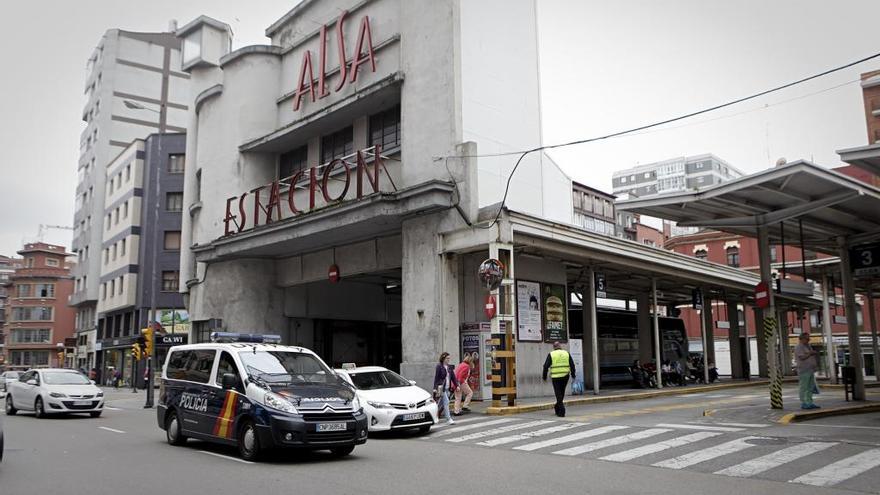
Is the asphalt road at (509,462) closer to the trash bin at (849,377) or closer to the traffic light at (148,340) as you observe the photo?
the trash bin at (849,377)

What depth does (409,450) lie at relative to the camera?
1286cm

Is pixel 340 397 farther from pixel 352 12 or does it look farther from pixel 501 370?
pixel 352 12

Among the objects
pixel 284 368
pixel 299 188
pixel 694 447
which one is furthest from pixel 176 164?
pixel 694 447

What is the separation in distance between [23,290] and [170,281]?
136 feet

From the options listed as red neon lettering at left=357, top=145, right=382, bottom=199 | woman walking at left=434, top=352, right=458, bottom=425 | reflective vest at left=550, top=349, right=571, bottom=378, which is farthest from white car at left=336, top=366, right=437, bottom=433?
red neon lettering at left=357, top=145, right=382, bottom=199

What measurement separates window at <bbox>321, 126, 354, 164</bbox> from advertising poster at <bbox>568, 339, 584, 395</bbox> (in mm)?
11171

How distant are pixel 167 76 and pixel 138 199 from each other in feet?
61.4

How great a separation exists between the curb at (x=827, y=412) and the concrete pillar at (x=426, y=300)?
31.8 ft

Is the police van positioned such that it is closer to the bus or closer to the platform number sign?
the platform number sign

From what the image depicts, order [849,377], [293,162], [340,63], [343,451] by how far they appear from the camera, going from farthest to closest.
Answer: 1. [293,162]
2. [340,63]
3. [849,377]
4. [343,451]

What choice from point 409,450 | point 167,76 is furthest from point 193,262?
point 167,76

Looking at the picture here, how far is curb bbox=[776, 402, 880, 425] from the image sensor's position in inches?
602

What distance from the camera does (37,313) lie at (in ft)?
274

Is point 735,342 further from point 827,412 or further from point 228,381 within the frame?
point 228,381
